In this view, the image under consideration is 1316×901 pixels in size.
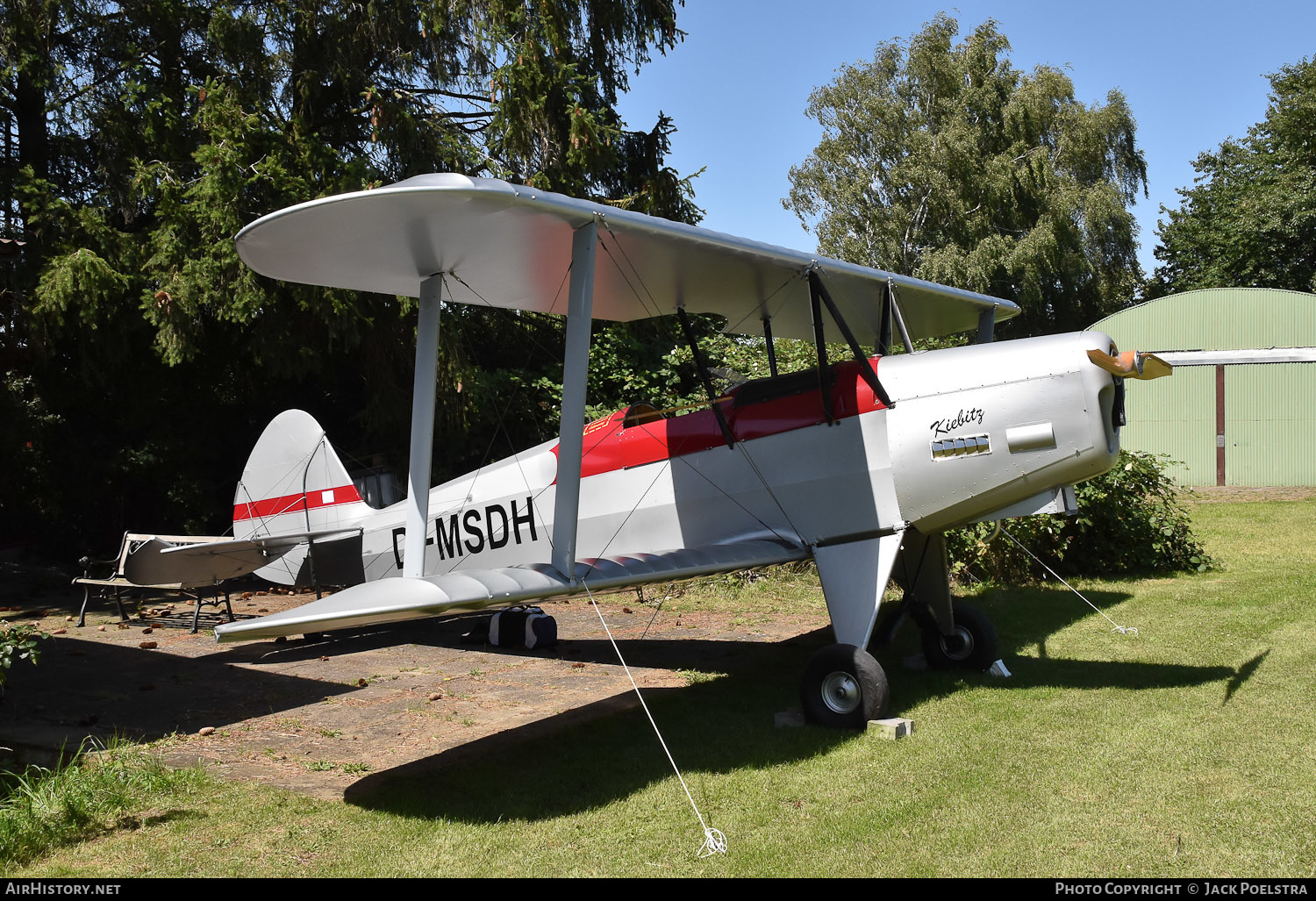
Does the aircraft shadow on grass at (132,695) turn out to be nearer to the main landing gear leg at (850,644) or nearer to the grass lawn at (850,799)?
the grass lawn at (850,799)

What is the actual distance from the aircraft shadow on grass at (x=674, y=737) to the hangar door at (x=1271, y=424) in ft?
46.5

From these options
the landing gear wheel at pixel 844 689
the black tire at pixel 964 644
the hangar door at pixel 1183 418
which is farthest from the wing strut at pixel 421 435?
the hangar door at pixel 1183 418

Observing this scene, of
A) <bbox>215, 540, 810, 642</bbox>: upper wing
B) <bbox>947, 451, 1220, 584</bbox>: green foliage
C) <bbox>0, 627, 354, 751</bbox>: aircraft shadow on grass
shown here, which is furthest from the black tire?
<bbox>0, 627, 354, 751</bbox>: aircraft shadow on grass

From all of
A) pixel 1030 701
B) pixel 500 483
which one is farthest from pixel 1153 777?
pixel 500 483

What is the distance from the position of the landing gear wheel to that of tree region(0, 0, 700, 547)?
18.5 feet

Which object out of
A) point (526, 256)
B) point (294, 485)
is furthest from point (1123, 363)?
point (294, 485)

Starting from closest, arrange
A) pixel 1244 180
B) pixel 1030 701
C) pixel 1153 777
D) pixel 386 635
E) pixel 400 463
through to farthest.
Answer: pixel 1153 777
pixel 1030 701
pixel 386 635
pixel 400 463
pixel 1244 180

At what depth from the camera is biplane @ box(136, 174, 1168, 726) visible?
15.2 feet

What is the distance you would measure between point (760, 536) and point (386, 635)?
185 inches

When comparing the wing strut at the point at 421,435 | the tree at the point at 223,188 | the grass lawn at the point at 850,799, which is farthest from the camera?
the tree at the point at 223,188

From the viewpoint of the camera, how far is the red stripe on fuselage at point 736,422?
6059 mm

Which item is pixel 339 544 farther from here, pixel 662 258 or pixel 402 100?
pixel 402 100

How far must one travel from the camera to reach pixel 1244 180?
34469 mm

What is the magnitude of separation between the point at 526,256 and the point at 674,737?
296 centimetres
